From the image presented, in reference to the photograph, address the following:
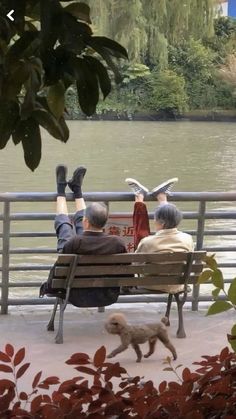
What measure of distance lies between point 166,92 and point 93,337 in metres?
35.5

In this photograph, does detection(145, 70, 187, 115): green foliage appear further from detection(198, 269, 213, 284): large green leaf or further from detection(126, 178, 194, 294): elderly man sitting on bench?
detection(198, 269, 213, 284): large green leaf

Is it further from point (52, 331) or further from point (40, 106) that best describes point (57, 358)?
point (40, 106)

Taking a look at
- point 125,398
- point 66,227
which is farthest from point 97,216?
point 125,398

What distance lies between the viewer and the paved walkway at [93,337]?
477 cm

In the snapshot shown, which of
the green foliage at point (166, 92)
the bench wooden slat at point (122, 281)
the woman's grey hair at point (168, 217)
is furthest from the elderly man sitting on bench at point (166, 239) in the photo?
the green foliage at point (166, 92)

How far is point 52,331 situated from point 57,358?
24.8 inches

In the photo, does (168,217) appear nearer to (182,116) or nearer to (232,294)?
(232,294)

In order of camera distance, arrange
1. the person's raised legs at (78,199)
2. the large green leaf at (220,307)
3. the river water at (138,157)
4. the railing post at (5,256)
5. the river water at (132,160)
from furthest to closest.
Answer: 1. the river water at (138,157)
2. the river water at (132,160)
3. the person's raised legs at (78,199)
4. the railing post at (5,256)
5. the large green leaf at (220,307)

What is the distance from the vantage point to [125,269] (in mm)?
5223

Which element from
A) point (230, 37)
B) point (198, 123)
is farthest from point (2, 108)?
point (198, 123)

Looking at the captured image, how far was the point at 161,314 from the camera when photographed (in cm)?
604

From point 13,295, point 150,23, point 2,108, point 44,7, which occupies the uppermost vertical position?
point 150,23

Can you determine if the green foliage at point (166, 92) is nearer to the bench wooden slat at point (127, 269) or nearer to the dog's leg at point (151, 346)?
the bench wooden slat at point (127, 269)

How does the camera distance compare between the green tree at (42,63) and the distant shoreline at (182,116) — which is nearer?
the green tree at (42,63)
